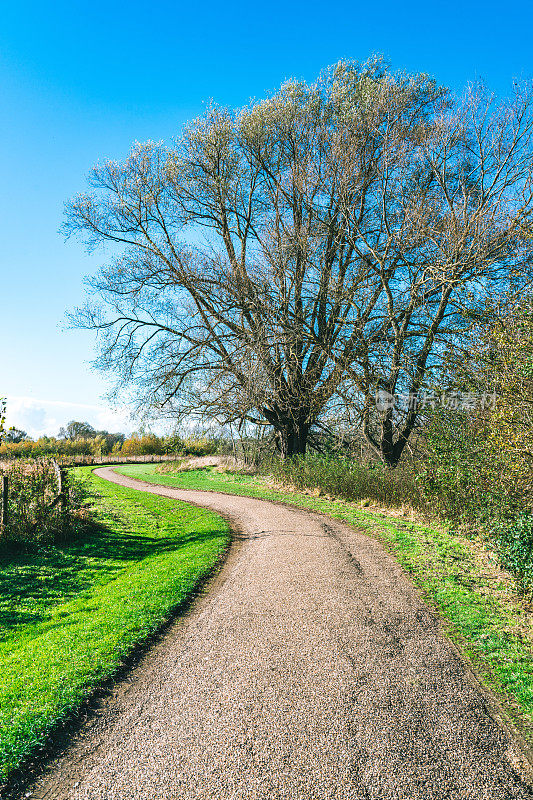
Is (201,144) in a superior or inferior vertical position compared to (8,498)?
superior

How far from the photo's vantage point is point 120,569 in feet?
28.2

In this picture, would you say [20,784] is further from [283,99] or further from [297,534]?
[283,99]

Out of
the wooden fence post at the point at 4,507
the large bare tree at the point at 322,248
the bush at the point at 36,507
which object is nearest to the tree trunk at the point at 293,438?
the large bare tree at the point at 322,248

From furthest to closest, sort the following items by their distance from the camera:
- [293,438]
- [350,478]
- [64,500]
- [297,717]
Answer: [293,438], [350,478], [64,500], [297,717]

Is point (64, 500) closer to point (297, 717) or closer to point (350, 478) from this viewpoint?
point (350, 478)

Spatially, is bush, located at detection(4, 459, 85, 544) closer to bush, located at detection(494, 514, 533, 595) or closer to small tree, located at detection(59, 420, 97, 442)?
bush, located at detection(494, 514, 533, 595)

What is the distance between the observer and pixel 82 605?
6.63m

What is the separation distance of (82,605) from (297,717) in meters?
4.17

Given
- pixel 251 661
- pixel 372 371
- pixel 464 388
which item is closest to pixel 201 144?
pixel 372 371

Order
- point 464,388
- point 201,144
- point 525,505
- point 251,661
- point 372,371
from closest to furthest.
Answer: point 251,661, point 525,505, point 464,388, point 372,371, point 201,144

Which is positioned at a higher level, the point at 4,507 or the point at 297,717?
the point at 4,507

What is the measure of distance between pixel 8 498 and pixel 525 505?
32.6ft

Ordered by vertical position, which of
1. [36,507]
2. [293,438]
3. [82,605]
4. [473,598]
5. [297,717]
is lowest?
[82,605]

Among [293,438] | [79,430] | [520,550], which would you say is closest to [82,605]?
[520,550]
